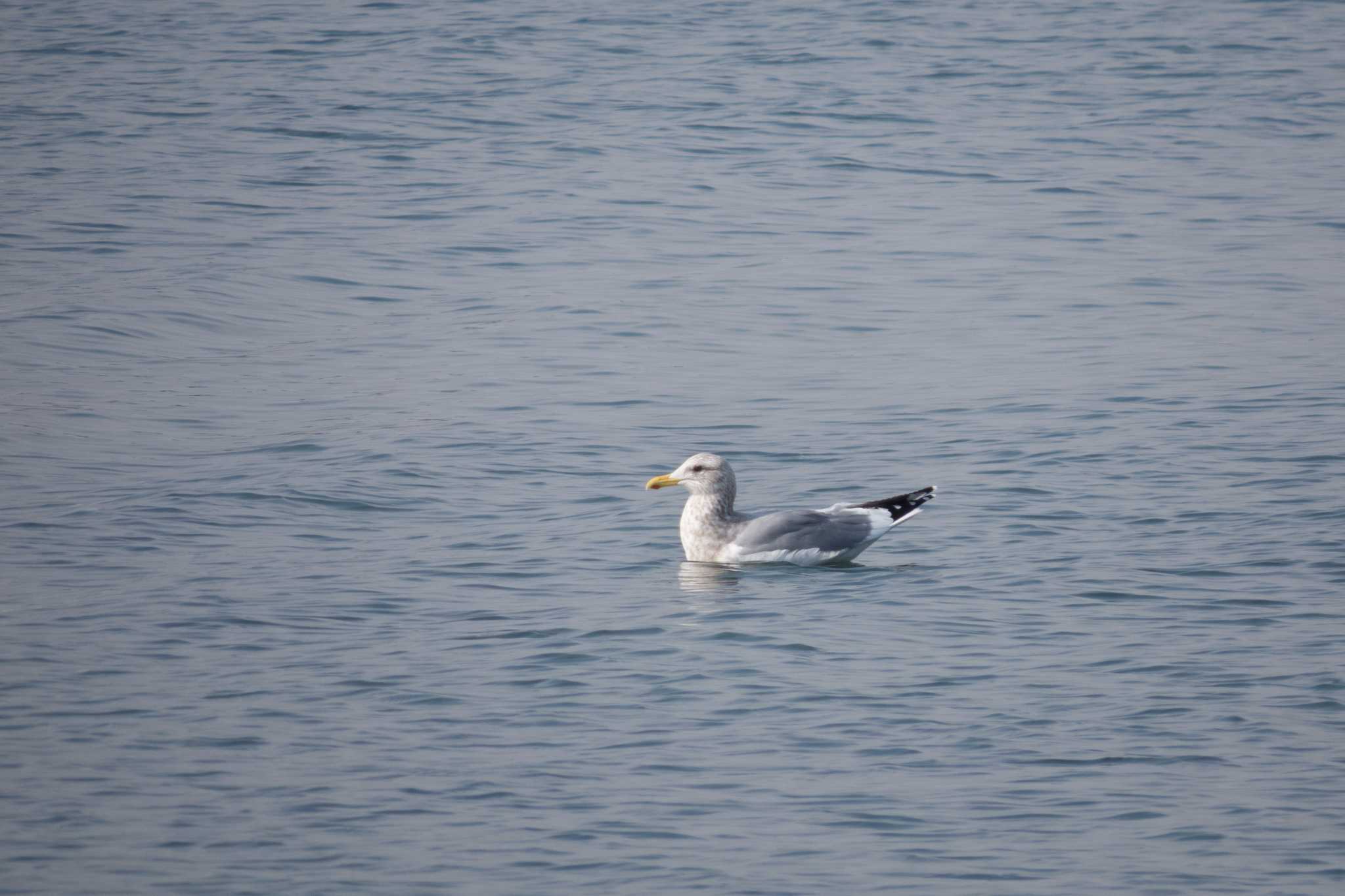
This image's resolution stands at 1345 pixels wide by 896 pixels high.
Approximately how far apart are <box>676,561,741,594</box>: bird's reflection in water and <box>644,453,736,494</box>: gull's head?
1.75 feet

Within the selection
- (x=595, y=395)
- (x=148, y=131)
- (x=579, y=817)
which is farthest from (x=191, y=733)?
(x=148, y=131)

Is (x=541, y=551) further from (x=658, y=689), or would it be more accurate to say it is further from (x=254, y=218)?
(x=254, y=218)

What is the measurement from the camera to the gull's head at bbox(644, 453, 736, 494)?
12.0 metres

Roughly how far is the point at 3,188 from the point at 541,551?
15255mm

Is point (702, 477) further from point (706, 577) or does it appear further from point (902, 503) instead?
point (902, 503)

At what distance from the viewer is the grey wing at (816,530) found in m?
11.6

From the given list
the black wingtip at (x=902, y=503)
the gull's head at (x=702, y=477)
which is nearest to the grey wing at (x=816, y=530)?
the black wingtip at (x=902, y=503)

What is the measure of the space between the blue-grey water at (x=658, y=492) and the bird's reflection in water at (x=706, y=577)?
63 millimetres

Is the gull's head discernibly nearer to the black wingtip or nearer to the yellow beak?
the yellow beak

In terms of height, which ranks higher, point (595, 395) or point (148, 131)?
point (148, 131)

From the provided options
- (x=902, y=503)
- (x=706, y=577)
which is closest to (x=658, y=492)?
(x=706, y=577)

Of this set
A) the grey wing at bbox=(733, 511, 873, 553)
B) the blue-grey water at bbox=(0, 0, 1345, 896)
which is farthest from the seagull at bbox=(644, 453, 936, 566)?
the blue-grey water at bbox=(0, 0, 1345, 896)

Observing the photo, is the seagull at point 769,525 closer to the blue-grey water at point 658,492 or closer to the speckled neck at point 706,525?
the speckled neck at point 706,525

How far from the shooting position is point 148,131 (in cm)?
2786
